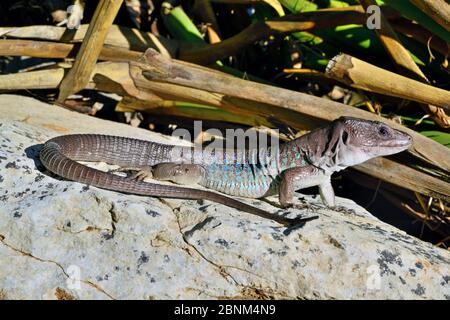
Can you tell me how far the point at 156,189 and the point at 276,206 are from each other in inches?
33.6

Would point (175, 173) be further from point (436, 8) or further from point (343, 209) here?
point (436, 8)

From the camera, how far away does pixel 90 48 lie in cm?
467

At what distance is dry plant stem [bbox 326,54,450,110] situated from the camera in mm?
4074

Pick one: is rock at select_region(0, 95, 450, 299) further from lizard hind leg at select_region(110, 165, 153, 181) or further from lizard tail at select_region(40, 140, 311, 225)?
lizard hind leg at select_region(110, 165, 153, 181)

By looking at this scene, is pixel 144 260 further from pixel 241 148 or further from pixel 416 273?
pixel 241 148

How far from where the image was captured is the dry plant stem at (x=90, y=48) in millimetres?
4484

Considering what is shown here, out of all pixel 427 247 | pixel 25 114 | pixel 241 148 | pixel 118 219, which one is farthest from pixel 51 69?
pixel 427 247

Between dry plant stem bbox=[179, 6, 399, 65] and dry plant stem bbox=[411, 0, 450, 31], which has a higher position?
dry plant stem bbox=[411, 0, 450, 31]

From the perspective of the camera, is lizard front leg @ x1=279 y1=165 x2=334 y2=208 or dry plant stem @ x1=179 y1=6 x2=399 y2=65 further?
dry plant stem @ x1=179 y1=6 x2=399 y2=65

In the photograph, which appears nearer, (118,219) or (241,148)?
(118,219)

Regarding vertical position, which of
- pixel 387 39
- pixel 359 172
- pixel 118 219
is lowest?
pixel 359 172

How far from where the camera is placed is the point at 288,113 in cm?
445

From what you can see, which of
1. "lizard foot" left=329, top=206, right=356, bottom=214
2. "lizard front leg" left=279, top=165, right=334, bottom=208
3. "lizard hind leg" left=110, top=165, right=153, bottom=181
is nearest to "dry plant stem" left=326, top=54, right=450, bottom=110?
"lizard front leg" left=279, top=165, right=334, bottom=208

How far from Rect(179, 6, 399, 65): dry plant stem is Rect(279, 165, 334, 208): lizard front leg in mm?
1131
